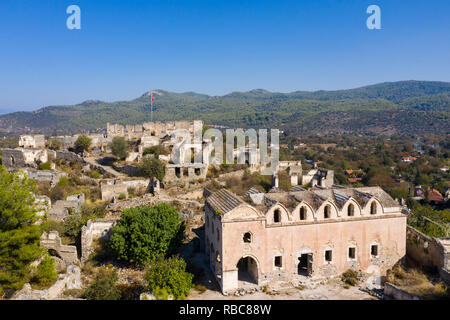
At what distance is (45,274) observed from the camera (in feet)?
48.1

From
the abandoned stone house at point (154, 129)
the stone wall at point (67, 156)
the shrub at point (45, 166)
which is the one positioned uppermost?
the abandoned stone house at point (154, 129)

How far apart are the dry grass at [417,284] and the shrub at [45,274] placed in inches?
589

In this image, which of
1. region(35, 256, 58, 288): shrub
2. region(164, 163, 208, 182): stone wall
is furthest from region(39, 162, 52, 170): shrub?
region(35, 256, 58, 288): shrub

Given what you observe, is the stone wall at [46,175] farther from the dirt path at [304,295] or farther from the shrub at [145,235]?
the dirt path at [304,295]

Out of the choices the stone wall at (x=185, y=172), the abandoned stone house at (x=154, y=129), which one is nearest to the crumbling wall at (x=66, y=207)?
the stone wall at (x=185, y=172)

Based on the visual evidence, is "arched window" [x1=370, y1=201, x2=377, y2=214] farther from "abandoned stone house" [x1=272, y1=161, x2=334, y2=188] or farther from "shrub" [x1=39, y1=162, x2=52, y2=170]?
"shrub" [x1=39, y1=162, x2=52, y2=170]

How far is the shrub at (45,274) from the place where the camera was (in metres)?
14.6

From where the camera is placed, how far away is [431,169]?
61.3 meters

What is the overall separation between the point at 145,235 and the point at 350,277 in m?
10.3

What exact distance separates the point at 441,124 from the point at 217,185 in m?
112

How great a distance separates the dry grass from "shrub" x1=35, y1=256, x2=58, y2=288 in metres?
15.0

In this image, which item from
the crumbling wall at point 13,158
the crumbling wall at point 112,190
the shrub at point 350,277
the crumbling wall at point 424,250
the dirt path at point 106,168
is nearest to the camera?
the crumbling wall at point 424,250

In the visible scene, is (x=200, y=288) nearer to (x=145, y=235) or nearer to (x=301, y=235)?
(x=145, y=235)
